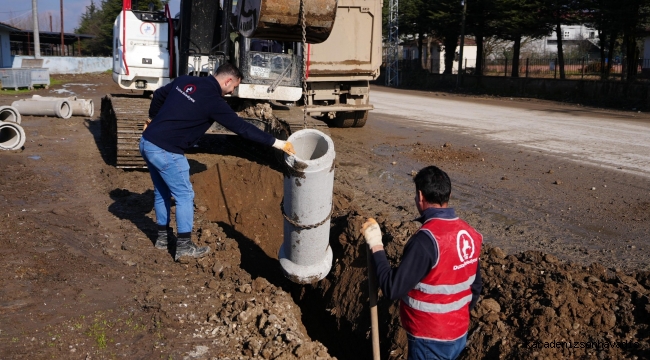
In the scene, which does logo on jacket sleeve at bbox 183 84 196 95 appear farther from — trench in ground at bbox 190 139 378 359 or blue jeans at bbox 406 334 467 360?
blue jeans at bbox 406 334 467 360

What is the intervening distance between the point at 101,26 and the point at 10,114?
66.7 meters

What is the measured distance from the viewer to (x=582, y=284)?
204 inches

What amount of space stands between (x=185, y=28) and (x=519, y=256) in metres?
7.34

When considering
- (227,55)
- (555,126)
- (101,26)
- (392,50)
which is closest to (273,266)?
(227,55)

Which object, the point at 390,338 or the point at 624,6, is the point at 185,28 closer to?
the point at 390,338

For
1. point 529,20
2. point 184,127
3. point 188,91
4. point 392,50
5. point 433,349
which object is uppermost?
point 529,20

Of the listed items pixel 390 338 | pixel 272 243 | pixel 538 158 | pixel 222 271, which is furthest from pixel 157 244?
pixel 538 158

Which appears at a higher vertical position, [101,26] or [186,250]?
[101,26]

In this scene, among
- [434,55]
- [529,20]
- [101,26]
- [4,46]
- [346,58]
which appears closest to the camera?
→ [346,58]

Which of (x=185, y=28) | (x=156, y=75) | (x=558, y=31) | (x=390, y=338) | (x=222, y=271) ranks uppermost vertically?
(x=558, y=31)

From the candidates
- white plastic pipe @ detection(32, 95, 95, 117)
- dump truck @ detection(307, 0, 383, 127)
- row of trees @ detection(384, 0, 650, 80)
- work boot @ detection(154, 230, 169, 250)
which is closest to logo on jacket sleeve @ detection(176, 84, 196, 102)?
work boot @ detection(154, 230, 169, 250)

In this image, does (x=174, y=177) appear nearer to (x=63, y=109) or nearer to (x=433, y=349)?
(x=433, y=349)

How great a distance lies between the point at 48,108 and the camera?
58.3ft

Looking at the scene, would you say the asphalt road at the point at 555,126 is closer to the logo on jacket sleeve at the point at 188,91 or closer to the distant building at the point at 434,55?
the logo on jacket sleeve at the point at 188,91
